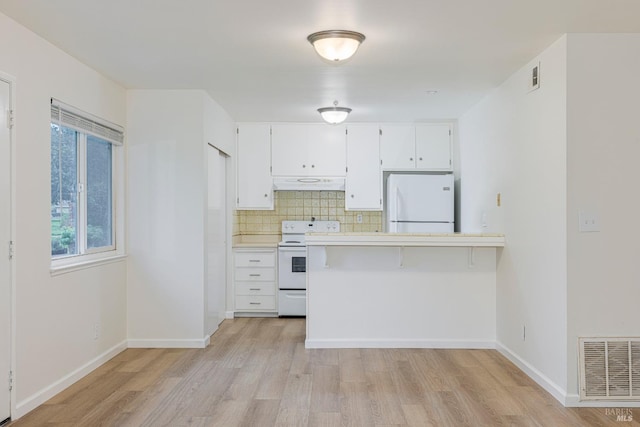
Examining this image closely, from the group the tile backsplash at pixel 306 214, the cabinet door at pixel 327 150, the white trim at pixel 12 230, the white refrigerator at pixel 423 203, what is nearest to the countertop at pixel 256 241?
the tile backsplash at pixel 306 214

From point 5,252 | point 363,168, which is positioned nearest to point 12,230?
point 5,252

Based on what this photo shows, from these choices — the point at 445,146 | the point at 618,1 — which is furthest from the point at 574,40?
the point at 445,146

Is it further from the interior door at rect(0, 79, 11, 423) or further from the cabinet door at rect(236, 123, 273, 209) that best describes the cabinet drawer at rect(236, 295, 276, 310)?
the interior door at rect(0, 79, 11, 423)

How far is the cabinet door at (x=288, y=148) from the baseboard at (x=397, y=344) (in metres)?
2.48

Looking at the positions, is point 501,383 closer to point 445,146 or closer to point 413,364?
point 413,364

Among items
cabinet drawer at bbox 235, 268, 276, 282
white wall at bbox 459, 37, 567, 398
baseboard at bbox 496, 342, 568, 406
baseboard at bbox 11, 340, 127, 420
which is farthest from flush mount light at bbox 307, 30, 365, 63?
cabinet drawer at bbox 235, 268, 276, 282

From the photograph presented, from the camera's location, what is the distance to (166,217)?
4.89 meters

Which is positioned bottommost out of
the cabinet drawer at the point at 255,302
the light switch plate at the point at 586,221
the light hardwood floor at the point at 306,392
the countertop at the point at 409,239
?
the light hardwood floor at the point at 306,392

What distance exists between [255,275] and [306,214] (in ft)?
3.62

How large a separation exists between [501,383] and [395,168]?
10.9ft

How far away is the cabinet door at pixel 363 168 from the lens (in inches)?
262

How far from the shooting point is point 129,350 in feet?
15.7

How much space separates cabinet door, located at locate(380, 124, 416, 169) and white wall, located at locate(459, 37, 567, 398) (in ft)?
4.60

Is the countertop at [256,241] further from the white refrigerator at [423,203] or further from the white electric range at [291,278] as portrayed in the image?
the white refrigerator at [423,203]
